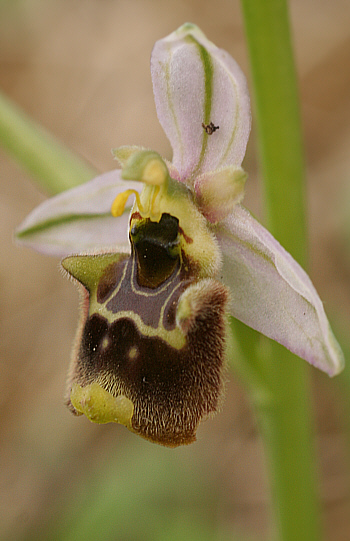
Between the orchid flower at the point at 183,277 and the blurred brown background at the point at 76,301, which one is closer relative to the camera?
the orchid flower at the point at 183,277

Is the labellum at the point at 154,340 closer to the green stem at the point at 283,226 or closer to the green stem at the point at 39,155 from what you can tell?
the green stem at the point at 283,226

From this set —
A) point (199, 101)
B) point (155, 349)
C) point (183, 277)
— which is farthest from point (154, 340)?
point (199, 101)

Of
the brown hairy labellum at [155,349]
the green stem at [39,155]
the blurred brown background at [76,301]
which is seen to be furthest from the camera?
the blurred brown background at [76,301]

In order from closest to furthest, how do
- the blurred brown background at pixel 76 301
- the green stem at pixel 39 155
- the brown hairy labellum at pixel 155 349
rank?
1. the brown hairy labellum at pixel 155 349
2. the green stem at pixel 39 155
3. the blurred brown background at pixel 76 301

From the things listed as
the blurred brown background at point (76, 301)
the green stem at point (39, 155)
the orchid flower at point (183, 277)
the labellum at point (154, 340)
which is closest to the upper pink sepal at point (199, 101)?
the orchid flower at point (183, 277)

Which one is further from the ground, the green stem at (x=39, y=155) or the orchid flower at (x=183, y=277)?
the green stem at (x=39, y=155)

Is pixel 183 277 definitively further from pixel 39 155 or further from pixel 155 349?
pixel 39 155

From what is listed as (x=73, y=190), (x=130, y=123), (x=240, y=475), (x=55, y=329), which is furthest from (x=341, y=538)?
(x=130, y=123)
